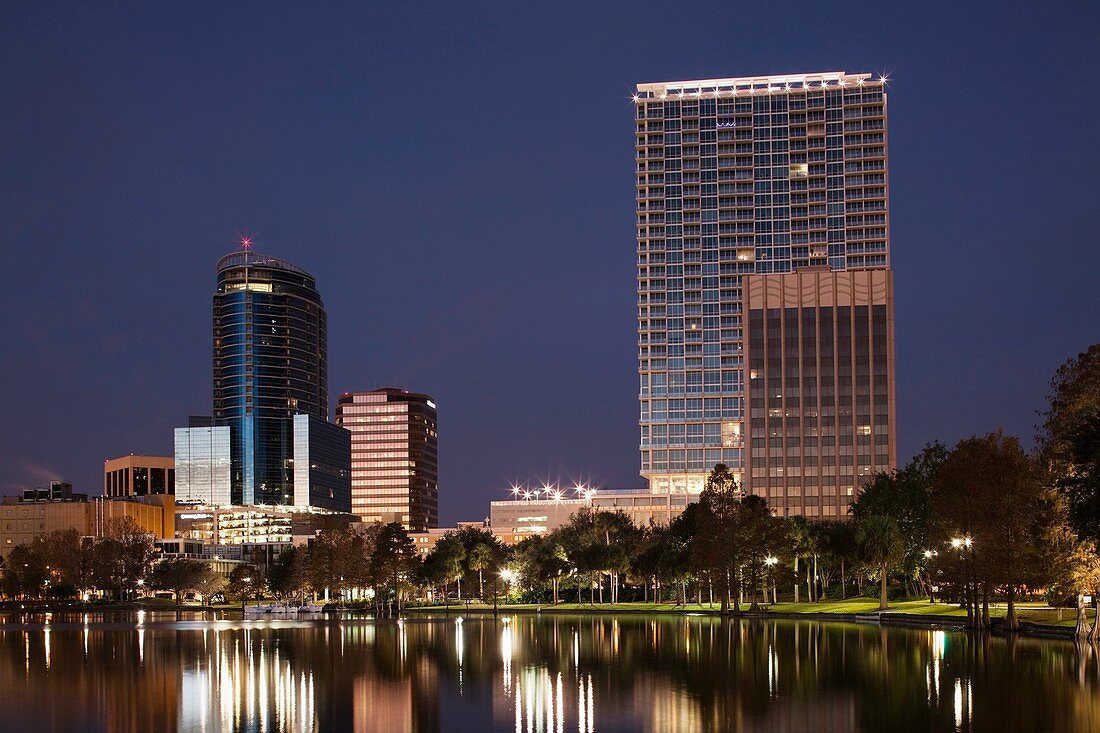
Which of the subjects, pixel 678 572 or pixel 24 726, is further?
pixel 678 572

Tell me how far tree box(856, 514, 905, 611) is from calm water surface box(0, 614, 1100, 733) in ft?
64.7

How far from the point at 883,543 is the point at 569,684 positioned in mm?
57680

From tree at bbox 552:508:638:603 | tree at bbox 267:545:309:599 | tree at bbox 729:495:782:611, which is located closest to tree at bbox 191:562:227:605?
tree at bbox 267:545:309:599

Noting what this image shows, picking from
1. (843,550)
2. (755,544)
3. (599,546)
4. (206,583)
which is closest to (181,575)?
(206,583)

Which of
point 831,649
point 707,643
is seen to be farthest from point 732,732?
point 707,643

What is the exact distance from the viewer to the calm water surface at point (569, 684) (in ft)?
110

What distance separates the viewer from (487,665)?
5322 cm

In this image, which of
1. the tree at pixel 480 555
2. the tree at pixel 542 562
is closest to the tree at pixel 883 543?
the tree at pixel 542 562

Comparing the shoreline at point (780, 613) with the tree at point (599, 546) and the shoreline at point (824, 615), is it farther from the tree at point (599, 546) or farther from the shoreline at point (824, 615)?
the tree at point (599, 546)

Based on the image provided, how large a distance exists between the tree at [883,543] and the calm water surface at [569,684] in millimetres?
19721

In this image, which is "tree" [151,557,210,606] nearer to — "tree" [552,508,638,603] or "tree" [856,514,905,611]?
"tree" [552,508,638,603]

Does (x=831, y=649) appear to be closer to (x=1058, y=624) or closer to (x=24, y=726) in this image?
(x=1058, y=624)

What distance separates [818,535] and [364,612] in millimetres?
55741

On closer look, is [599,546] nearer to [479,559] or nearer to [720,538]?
[479,559]
